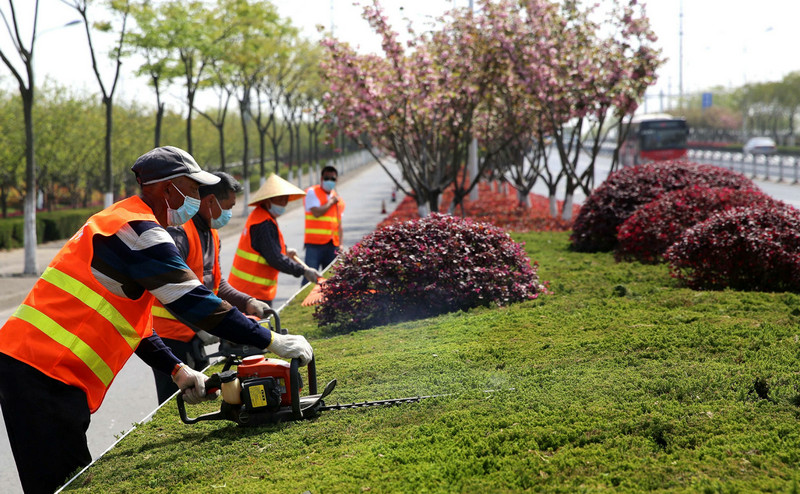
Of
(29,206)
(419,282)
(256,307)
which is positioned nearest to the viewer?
(256,307)

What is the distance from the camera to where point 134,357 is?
8539 mm

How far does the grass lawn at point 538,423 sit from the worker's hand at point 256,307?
1.98 feet

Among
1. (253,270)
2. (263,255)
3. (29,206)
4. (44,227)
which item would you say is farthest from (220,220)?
(44,227)

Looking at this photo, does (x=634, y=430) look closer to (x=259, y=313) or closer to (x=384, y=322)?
(x=259, y=313)

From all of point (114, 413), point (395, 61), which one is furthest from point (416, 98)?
point (114, 413)

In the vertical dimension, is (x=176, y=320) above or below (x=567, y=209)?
below

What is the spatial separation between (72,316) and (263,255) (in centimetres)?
305

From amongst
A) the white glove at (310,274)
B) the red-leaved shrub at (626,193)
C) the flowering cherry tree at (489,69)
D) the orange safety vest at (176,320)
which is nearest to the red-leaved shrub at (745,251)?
the white glove at (310,274)

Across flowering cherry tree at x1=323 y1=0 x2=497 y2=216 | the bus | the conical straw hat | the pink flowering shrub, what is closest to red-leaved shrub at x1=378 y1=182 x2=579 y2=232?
flowering cherry tree at x1=323 y1=0 x2=497 y2=216

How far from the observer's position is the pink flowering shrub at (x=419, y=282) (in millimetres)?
7105

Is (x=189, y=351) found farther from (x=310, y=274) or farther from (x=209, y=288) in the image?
(x=310, y=274)

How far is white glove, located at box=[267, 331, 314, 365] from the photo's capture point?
337 cm

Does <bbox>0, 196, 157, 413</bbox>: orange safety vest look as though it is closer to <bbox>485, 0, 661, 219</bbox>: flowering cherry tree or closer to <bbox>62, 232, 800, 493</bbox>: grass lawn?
<bbox>62, 232, 800, 493</bbox>: grass lawn

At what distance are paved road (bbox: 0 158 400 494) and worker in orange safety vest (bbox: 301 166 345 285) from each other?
7.05ft
